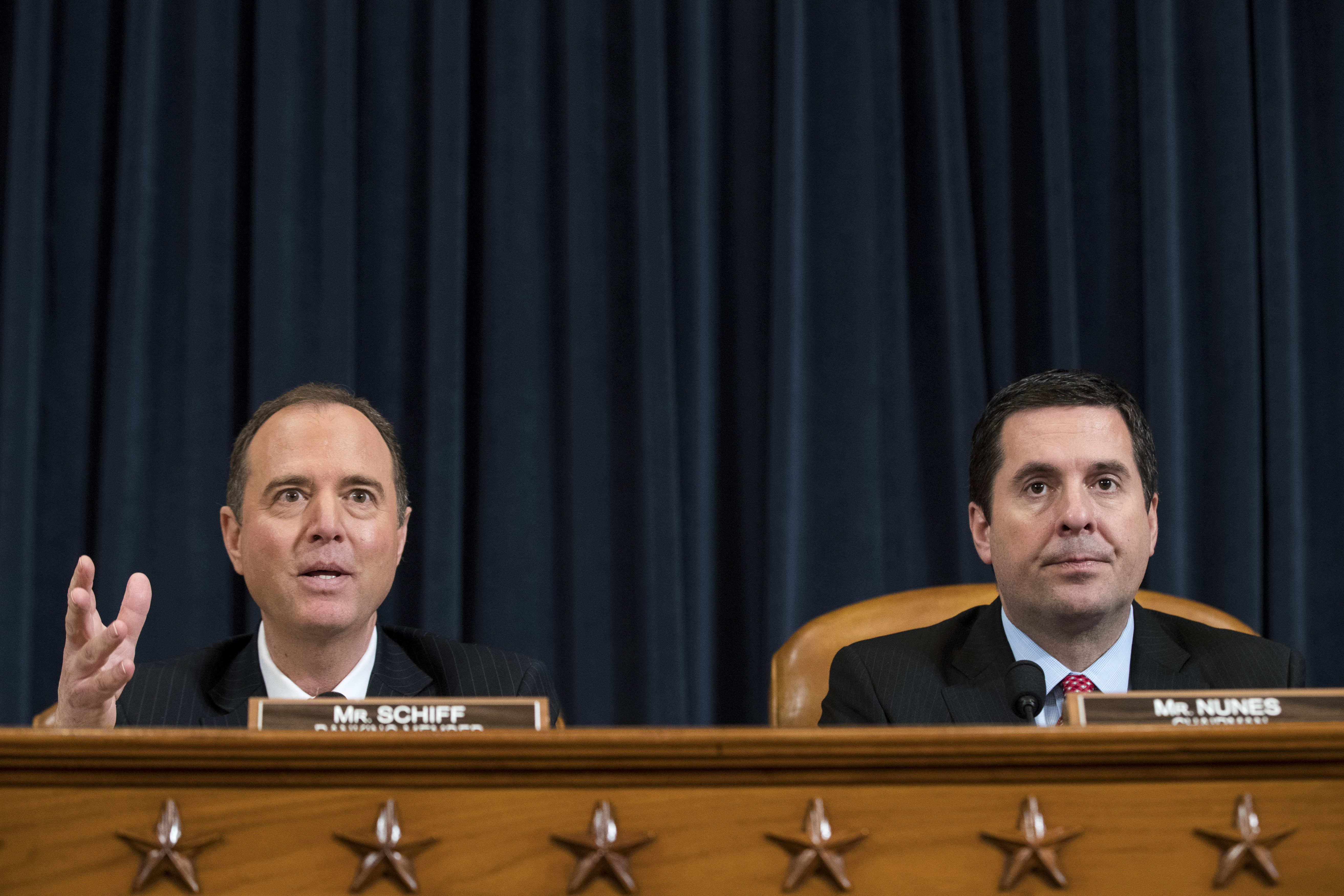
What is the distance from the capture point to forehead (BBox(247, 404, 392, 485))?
1.70m

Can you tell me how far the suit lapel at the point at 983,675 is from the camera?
1547 millimetres

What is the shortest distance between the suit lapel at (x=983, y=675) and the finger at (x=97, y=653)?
1.01 metres

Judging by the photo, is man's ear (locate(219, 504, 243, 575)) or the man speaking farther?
man's ear (locate(219, 504, 243, 575))

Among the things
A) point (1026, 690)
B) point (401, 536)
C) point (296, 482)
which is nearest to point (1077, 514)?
point (1026, 690)

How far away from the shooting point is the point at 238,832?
917 mm

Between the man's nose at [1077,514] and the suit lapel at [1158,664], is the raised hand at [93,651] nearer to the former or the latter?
the man's nose at [1077,514]

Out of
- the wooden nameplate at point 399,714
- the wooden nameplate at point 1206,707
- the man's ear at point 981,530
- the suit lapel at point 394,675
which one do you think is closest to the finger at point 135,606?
the wooden nameplate at point 399,714

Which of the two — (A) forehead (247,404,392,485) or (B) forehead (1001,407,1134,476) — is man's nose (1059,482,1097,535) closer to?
(B) forehead (1001,407,1134,476)

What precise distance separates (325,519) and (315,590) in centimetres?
10

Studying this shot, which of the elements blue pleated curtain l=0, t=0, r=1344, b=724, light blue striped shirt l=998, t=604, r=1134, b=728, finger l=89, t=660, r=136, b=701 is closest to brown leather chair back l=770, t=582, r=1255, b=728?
light blue striped shirt l=998, t=604, r=1134, b=728

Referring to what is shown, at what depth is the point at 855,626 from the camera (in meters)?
1.87

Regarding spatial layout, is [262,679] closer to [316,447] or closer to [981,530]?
[316,447]

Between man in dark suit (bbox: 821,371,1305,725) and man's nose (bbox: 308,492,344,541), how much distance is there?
0.74 meters

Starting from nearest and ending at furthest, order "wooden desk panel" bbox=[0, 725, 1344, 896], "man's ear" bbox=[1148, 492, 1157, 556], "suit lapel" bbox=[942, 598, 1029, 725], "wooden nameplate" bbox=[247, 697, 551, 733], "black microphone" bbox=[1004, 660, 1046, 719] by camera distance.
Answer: "wooden desk panel" bbox=[0, 725, 1344, 896] < "wooden nameplate" bbox=[247, 697, 551, 733] < "black microphone" bbox=[1004, 660, 1046, 719] < "suit lapel" bbox=[942, 598, 1029, 725] < "man's ear" bbox=[1148, 492, 1157, 556]
